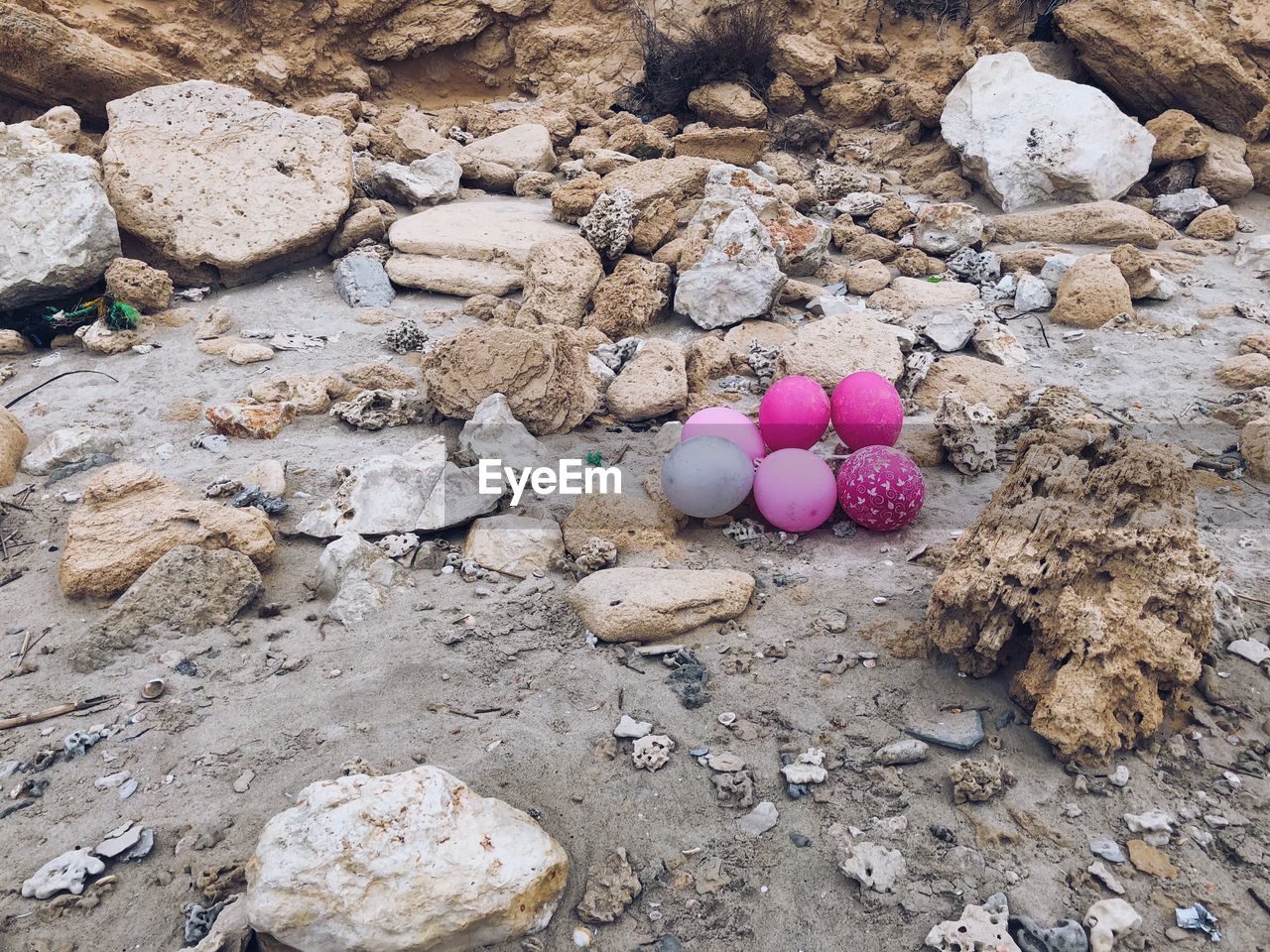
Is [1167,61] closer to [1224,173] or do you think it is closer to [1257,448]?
[1224,173]

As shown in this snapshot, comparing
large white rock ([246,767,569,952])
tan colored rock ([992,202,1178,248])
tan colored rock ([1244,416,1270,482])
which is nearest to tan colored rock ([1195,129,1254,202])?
tan colored rock ([992,202,1178,248])

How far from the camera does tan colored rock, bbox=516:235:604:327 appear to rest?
604 centimetres

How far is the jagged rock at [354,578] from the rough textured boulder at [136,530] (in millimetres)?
371

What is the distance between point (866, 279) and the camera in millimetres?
6750

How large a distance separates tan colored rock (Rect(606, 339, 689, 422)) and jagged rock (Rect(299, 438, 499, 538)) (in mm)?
1269

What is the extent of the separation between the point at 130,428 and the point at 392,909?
13.1ft

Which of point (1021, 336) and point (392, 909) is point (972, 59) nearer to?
point (1021, 336)

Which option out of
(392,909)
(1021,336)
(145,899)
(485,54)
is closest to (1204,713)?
(392,909)

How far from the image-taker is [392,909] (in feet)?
7.09

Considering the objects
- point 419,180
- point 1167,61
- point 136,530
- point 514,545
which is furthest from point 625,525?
point 1167,61

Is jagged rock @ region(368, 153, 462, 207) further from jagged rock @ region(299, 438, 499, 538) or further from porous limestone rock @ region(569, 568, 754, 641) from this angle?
porous limestone rock @ region(569, 568, 754, 641)

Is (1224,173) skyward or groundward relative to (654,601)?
skyward

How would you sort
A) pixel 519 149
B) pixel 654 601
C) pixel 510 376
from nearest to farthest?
pixel 654 601
pixel 510 376
pixel 519 149

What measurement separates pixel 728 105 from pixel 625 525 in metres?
6.92
